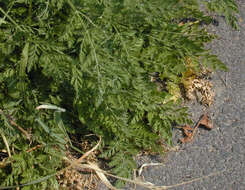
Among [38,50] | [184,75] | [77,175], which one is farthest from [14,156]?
[184,75]

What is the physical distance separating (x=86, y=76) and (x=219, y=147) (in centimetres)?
147

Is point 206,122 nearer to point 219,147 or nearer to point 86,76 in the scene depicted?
point 219,147

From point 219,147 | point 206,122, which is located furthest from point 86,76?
point 219,147

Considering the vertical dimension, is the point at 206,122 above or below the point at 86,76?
below

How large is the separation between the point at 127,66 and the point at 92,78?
0.34 m

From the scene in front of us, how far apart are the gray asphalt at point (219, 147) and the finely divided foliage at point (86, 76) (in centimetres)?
26

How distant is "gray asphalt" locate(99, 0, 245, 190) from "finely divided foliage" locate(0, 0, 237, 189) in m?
0.26

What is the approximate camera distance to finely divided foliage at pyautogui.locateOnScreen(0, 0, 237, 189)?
110 inches

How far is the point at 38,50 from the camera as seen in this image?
2.86 metres

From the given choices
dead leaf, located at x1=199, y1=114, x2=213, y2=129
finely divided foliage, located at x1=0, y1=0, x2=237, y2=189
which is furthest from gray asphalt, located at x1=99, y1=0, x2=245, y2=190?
finely divided foliage, located at x1=0, y1=0, x2=237, y2=189

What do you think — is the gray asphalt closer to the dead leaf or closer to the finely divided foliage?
the dead leaf

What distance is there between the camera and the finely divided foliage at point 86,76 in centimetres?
279

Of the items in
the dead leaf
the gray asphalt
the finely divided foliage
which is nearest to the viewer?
the finely divided foliage

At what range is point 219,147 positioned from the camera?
11.0ft
